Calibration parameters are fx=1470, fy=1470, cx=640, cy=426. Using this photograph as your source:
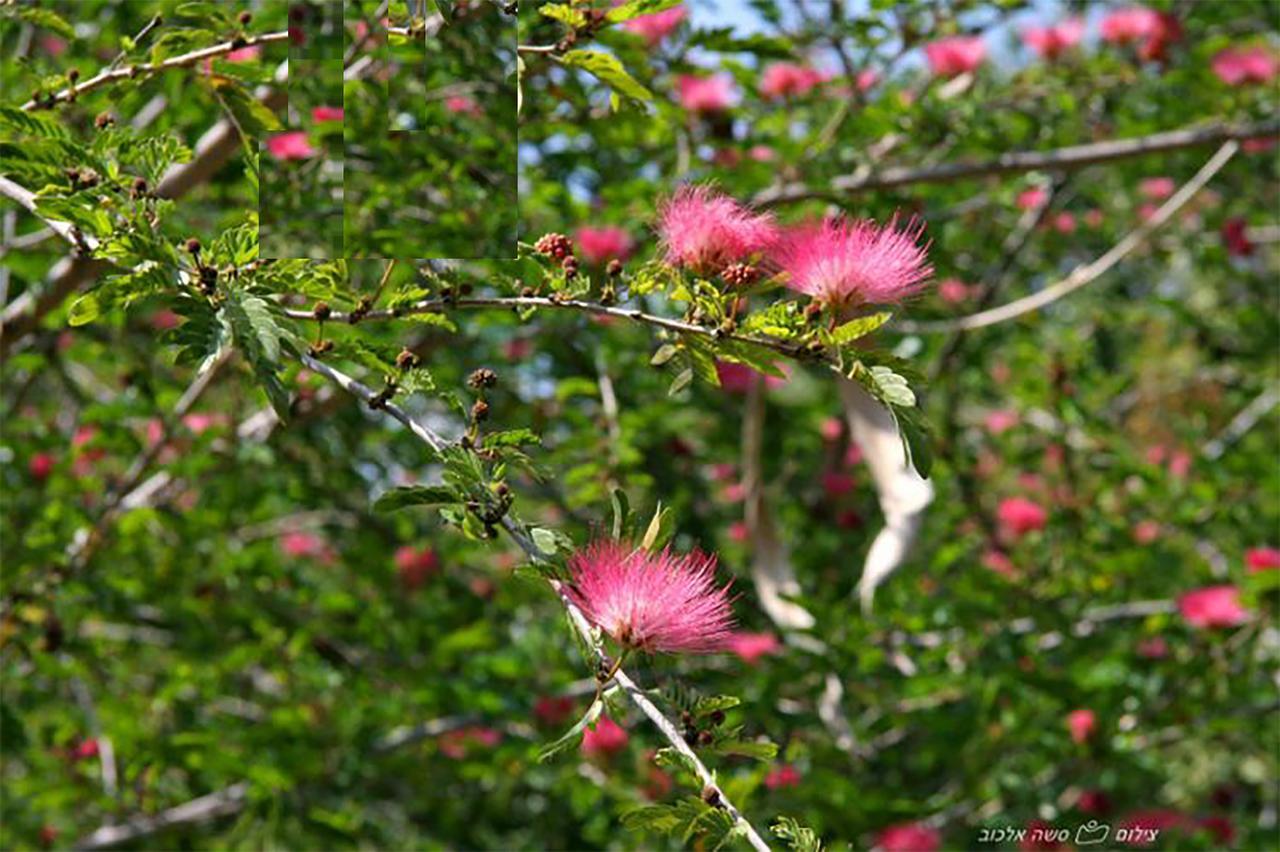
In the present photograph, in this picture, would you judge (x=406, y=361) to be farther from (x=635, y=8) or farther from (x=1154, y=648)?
(x=1154, y=648)

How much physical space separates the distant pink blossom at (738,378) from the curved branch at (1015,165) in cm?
49

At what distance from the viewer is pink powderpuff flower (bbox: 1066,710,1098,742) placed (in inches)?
144

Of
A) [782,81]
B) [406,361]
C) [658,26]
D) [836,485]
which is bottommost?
[836,485]

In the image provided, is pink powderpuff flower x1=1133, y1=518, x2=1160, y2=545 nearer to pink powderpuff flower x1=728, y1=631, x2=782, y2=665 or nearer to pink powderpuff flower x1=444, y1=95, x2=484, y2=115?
pink powderpuff flower x1=728, y1=631, x2=782, y2=665

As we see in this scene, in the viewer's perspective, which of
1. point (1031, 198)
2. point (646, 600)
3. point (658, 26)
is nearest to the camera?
point (646, 600)

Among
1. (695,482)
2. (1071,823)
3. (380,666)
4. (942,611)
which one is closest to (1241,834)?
(1071,823)

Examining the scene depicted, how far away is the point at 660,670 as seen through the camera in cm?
159

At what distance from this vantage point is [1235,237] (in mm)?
5266

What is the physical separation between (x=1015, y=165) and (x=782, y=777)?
58.5 inches

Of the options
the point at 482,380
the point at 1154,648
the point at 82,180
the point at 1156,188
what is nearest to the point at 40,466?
the point at 82,180

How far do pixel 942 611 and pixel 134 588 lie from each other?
206cm

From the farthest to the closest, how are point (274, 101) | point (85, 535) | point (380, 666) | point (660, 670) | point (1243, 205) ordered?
point (1243, 205), point (380, 666), point (85, 535), point (274, 101), point (660, 670)

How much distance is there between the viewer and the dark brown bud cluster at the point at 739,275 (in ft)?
5.08

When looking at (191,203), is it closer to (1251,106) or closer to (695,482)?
(695,482)
